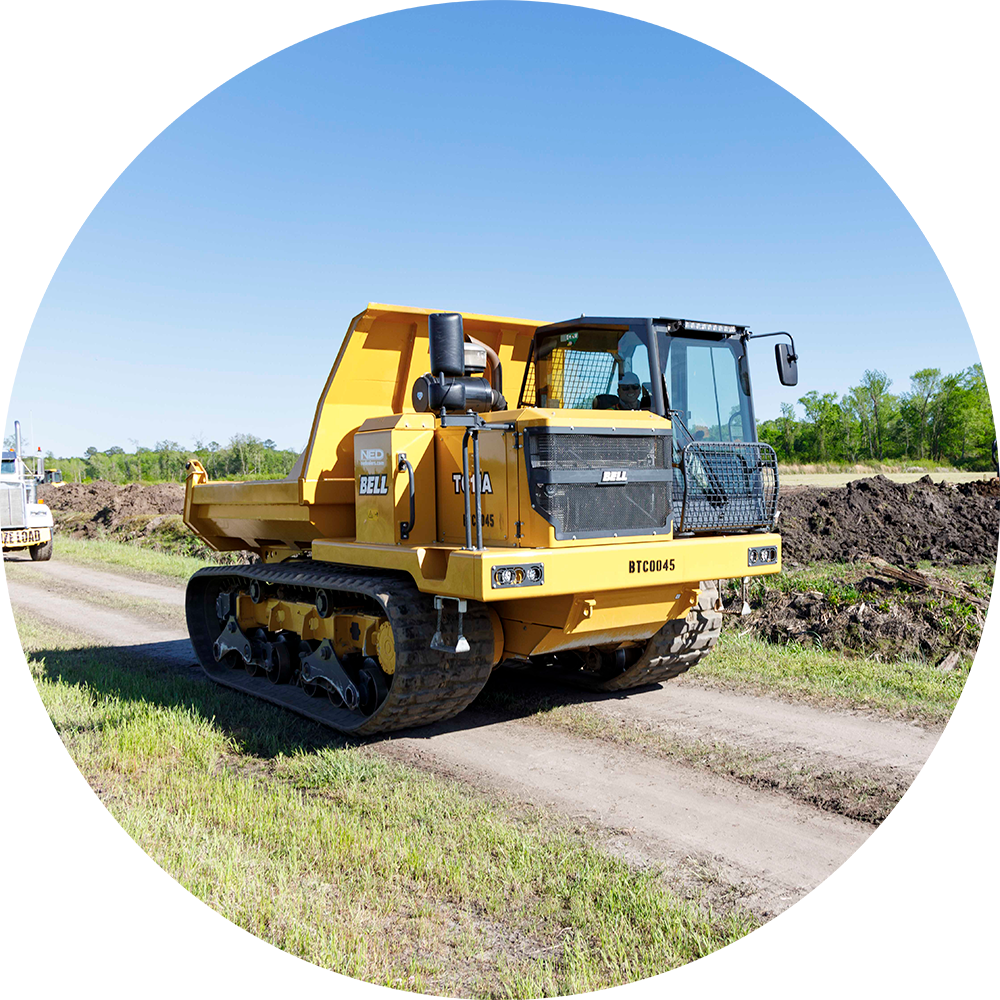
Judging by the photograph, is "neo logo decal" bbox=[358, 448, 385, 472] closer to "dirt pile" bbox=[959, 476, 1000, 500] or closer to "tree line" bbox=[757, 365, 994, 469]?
"tree line" bbox=[757, 365, 994, 469]

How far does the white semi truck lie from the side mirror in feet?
57.0

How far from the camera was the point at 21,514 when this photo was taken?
63.8 feet

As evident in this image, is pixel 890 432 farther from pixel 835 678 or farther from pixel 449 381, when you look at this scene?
pixel 449 381

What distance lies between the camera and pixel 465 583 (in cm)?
508

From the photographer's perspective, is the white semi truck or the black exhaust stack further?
the white semi truck

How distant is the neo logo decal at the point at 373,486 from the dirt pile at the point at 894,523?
813cm

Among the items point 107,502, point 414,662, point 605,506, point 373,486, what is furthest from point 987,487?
point 107,502

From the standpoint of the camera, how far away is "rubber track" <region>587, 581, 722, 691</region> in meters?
6.96

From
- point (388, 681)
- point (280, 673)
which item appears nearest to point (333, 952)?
point (388, 681)

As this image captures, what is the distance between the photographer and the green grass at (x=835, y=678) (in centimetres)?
643

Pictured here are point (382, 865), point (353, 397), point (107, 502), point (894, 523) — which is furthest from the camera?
point (107, 502)

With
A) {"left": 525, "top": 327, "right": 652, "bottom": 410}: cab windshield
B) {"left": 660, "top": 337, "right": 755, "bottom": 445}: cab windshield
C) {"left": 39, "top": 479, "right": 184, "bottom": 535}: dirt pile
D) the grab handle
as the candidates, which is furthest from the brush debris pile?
{"left": 39, "top": 479, "right": 184, "bottom": 535}: dirt pile

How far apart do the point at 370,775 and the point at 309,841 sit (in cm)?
100

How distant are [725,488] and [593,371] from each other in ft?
4.17
